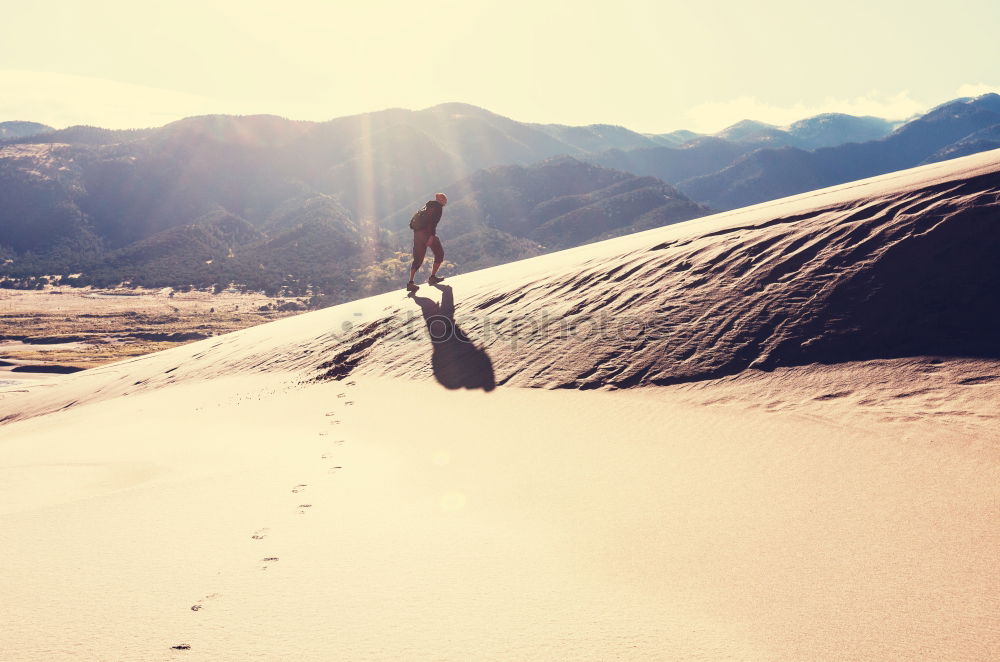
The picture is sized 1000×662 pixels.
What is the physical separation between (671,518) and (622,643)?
0.99 metres

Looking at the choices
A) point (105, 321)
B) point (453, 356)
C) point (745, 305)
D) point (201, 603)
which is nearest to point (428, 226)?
point (453, 356)

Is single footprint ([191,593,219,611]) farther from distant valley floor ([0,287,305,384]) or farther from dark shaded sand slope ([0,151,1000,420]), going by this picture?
distant valley floor ([0,287,305,384])

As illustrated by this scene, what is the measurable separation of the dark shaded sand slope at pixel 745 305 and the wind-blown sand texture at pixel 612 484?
0.03 metres

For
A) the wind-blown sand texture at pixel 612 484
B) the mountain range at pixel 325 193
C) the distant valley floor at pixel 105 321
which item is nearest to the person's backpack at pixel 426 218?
the wind-blown sand texture at pixel 612 484

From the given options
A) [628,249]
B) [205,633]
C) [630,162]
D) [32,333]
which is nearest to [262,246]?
[32,333]

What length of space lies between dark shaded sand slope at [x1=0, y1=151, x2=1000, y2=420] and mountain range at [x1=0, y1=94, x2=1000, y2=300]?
43.4 meters

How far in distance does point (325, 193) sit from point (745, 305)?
10474 cm

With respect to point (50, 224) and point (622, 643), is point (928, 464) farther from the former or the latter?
point (50, 224)

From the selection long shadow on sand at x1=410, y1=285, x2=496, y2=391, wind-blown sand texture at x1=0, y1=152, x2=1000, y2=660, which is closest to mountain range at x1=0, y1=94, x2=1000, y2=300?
long shadow on sand at x1=410, y1=285, x2=496, y2=391

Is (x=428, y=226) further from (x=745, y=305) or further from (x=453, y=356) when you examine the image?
(x=745, y=305)

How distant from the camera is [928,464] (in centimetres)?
305

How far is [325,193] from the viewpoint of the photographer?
101750mm

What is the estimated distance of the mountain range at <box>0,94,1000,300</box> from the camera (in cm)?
6122

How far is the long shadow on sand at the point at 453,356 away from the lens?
5961mm
